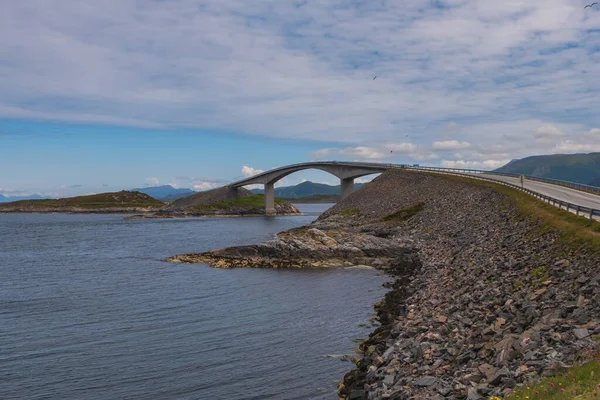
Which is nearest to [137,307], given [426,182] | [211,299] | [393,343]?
[211,299]

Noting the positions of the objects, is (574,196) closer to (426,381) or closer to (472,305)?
(472,305)

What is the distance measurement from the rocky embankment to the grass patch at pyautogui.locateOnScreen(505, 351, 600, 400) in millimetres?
690

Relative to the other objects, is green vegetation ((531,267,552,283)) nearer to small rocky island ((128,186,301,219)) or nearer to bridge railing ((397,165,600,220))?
bridge railing ((397,165,600,220))

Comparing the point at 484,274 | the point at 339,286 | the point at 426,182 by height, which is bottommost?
the point at 339,286

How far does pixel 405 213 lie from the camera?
255ft

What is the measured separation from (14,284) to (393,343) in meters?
38.6

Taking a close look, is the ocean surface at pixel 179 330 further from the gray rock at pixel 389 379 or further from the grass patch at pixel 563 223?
the grass patch at pixel 563 223

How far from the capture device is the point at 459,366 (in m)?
16.9

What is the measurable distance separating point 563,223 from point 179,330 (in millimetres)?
24910

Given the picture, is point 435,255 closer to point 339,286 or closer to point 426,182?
point 339,286

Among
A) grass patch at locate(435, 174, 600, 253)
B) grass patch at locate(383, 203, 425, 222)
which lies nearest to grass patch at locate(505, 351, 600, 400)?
grass patch at locate(435, 174, 600, 253)

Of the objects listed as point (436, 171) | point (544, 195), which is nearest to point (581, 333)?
point (544, 195)

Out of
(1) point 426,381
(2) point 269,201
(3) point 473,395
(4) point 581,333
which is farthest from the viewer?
(2) point 269,201

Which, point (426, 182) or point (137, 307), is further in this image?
point (426, 182)
